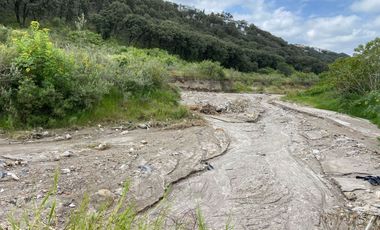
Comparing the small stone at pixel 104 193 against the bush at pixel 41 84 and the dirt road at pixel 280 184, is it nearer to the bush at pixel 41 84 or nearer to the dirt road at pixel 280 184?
the dirt road at pixel 280 184

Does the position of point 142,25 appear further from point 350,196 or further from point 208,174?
point 350,196

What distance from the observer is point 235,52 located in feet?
231

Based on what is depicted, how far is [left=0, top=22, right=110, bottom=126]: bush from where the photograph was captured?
9.47m

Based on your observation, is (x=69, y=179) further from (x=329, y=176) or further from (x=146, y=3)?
(x=146, y=3)

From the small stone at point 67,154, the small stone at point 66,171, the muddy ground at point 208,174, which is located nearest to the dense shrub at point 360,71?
the muddy ground at point 208,174

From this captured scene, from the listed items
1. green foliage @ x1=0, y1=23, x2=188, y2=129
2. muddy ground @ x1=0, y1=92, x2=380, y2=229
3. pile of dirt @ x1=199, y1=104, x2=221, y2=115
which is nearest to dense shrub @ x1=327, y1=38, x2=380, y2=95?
pile of dirt @ x1=199, y1=104, x2=221, y2=115

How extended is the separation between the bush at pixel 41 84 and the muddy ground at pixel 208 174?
30.8 inches

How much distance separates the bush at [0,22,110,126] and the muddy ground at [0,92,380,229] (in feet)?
2.57

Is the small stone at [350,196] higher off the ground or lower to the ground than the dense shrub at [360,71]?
lower

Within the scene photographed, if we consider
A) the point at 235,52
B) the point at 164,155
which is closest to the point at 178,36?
the point at 235,52

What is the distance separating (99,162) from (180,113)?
18.5ft

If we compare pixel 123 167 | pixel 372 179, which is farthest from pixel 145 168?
pixel 372 179

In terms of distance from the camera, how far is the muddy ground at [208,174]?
6031 millimetres

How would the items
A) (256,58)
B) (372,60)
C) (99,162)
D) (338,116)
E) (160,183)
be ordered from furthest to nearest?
(256,58)
(372,60)
(338,116)
(99,162)
(160,183)
